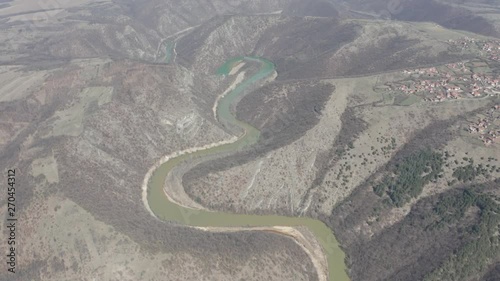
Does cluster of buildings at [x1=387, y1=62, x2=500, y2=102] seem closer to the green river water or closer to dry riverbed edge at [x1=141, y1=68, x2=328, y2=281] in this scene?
the green river water

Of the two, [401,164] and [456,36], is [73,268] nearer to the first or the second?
[401,164]

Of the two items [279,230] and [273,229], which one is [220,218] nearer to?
[273,229]

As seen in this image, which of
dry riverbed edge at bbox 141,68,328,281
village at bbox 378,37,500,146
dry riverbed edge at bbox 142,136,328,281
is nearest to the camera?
dry riverbed edge at bbox 142,136,328,281

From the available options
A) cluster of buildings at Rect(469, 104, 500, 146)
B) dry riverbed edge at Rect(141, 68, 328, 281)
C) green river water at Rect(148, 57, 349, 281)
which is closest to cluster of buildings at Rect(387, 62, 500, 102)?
cluster of buildings at Rect(469, 104, 500, 146)

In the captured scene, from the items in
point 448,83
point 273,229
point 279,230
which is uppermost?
point 448,83

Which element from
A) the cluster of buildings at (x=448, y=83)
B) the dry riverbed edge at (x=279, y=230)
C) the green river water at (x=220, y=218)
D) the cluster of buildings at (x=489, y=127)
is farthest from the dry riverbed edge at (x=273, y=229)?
the cluster of buildings at (x=448, y=83)

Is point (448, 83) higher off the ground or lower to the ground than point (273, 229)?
higher

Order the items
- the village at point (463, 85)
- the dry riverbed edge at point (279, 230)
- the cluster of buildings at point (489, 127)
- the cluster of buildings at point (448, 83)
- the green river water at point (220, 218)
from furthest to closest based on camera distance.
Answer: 1. the cluster of buildings at point (448, 83)
2. the village at point (463, 85)
3. the cluster of buildings at point (489, 127)
4. the green river water at point (220, 218)
5. the dry riverbed edge at point (279, 230)

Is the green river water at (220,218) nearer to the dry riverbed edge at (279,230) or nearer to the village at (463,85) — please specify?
the dry riverbed edge at (279,230)

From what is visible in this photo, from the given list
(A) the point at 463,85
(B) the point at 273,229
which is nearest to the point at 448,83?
(A) the point at 463,85
